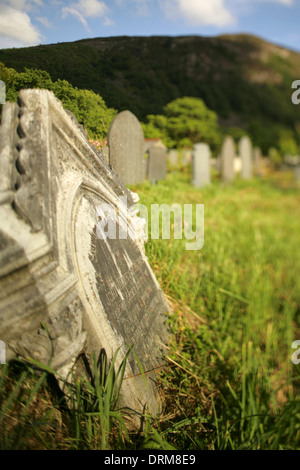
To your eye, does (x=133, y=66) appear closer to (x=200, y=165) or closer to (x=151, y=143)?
(x=151, y=143)

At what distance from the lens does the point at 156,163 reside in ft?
7.41

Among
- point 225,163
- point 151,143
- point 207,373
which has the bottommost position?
point 207,373

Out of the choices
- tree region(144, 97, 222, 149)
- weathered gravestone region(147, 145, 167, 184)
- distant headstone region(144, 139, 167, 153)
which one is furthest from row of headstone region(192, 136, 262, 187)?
distant headstone region(144, 139, 167, 153)

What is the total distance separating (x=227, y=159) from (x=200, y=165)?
7.23 feet

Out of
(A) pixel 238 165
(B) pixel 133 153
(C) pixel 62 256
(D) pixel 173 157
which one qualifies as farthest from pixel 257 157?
(C) pixel 62 256

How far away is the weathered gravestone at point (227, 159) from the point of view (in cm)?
→ 709

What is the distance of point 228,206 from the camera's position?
493 cm

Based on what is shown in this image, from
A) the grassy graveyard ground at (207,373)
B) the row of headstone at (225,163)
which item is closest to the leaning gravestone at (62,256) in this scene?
the grassy graveyard ground at (207,373)

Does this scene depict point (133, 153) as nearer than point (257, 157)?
Yes

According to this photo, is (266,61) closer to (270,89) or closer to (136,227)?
(270,89)

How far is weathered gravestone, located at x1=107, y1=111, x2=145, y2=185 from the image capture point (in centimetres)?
182

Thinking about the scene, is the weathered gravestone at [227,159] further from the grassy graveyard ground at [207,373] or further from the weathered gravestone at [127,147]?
the weathered gravestone at [127,147]

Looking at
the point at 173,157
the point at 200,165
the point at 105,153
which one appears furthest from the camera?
the point at 200,165
